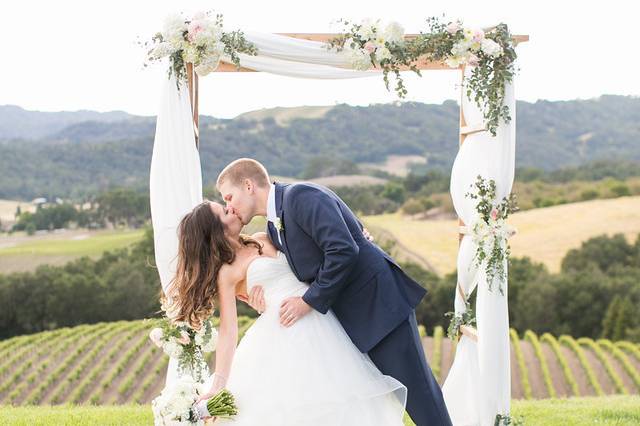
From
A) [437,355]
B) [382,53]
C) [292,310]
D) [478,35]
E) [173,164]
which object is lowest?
[437,355]

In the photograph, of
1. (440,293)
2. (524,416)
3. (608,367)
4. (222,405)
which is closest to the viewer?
(222,405)

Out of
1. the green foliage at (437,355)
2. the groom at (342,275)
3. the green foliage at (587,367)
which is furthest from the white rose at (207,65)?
the green foliage at (437,355)

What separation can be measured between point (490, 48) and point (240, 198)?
75.2 inches

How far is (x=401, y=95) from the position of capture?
4.64m

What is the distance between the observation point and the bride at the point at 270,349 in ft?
11.5

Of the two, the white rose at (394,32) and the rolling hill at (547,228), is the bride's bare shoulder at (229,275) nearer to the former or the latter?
the white rose at (394,32)

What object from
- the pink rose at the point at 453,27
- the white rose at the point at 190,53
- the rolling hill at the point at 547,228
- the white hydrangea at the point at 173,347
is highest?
the pink rose at the point at 453,27

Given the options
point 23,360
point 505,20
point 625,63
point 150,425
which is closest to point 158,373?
point 23,360

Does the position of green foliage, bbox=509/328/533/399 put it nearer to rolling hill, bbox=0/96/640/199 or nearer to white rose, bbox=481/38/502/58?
white rose, bbox=481/38/502/58

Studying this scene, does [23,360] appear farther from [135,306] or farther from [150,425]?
[150,425]

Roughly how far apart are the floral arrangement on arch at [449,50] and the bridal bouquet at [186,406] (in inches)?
84.5

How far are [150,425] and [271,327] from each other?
212 centimetres

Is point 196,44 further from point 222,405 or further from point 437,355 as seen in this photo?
point 437,355

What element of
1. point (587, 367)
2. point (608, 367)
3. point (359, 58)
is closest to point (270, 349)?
point (359, 58)
